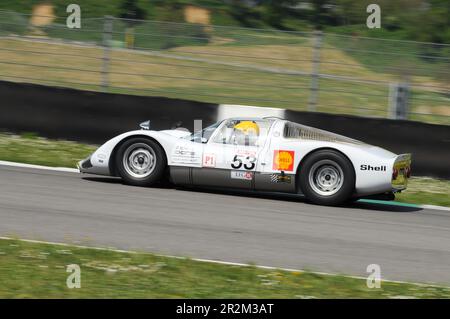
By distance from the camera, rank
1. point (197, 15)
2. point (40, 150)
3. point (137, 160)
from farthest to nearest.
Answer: point (197, 15) → point (40, 150) → point (137, 160)

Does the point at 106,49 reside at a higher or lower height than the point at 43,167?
higher

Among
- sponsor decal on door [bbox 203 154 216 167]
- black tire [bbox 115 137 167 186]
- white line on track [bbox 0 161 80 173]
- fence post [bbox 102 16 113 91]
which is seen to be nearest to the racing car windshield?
sponsor decal on door [bbox 203 154 216 167]

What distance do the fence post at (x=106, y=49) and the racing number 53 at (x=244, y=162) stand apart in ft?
15.6

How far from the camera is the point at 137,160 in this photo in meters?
11.0

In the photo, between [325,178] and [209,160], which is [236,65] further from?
[325,178]

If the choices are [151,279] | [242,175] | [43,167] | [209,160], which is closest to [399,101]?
[242,175]

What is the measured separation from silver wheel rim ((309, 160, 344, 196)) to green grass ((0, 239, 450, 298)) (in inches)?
142

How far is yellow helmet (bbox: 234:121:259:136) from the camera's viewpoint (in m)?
10.7

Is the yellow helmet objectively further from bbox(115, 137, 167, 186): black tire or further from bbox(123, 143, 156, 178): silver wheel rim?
bbox(123, 143, 156, 178): silver wheel rim

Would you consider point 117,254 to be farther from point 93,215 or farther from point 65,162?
point 65,162

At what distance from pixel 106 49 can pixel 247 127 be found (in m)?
4.77

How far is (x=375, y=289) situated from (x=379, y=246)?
1862mm

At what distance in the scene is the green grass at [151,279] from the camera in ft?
19.9

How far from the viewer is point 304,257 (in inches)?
304
